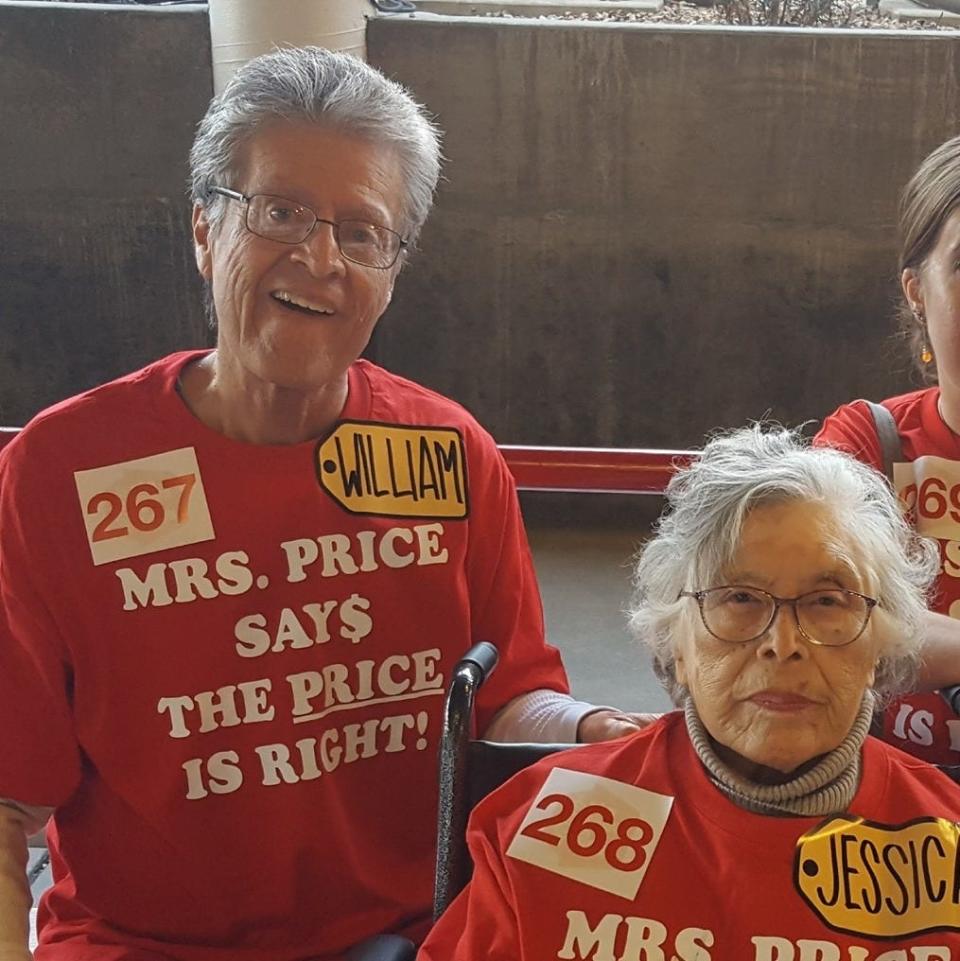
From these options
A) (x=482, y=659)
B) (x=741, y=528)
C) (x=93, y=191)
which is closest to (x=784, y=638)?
(x=741, y=528)

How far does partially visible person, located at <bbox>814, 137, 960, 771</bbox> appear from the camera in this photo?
5.82ft

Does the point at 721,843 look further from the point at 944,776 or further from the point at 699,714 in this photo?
the point at 944,776

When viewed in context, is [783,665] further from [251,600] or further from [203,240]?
[203,240]

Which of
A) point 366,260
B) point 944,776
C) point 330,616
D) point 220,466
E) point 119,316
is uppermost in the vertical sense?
point 366,260

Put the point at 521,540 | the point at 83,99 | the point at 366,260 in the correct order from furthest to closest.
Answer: the point at 83,99, the point at 521,540, the point at 366,260

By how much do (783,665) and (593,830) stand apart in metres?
0.30

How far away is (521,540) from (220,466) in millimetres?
474

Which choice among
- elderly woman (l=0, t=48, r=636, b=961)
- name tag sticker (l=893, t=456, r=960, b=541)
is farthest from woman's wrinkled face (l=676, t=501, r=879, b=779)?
name tag sticker (l=893, t=456, r=960, b=541)

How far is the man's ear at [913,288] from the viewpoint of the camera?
1916 mm

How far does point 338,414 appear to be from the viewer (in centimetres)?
168

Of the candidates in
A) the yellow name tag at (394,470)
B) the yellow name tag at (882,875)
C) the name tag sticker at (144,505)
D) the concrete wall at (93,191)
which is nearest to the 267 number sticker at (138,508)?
the name tag sticker at (144,505)

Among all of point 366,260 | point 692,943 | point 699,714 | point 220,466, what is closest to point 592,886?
point 692,943

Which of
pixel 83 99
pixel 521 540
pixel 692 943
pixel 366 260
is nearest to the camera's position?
pixel 692 943

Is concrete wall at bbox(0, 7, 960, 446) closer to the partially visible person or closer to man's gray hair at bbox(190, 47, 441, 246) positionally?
the partially visible person
